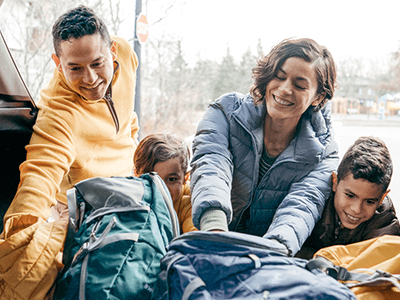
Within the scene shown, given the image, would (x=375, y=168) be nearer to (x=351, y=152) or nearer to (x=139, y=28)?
(x=351, y=152)

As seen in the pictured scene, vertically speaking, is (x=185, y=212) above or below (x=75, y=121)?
below

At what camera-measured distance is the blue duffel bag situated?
716 mm

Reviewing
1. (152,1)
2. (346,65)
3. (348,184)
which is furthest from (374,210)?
(152,1)

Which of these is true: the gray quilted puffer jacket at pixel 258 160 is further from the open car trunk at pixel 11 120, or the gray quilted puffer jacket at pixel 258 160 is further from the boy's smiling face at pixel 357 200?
the open car trunk at pixel 11 120

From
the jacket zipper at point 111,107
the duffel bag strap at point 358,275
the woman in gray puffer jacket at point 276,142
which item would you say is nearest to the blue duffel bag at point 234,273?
the duffel bag strap at point 358,275

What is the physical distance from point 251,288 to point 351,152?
0.71 metres

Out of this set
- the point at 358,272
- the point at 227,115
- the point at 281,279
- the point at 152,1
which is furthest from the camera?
the point at 152,1

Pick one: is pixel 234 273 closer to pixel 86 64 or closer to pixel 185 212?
pixel 185 212

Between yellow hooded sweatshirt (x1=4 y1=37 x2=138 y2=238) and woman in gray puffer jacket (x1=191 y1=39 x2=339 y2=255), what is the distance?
39 cm

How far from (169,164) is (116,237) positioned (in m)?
0.52

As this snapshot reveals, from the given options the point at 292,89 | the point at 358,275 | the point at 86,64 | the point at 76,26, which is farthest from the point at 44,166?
the point at 358,275

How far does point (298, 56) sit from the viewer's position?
117 centimetres

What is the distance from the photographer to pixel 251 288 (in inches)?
29.3

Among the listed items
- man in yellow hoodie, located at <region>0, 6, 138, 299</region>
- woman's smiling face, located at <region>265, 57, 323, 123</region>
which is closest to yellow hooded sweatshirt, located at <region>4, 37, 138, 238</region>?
man in yellow hoodie, located at <region>0, 6, 138, 299</region>
